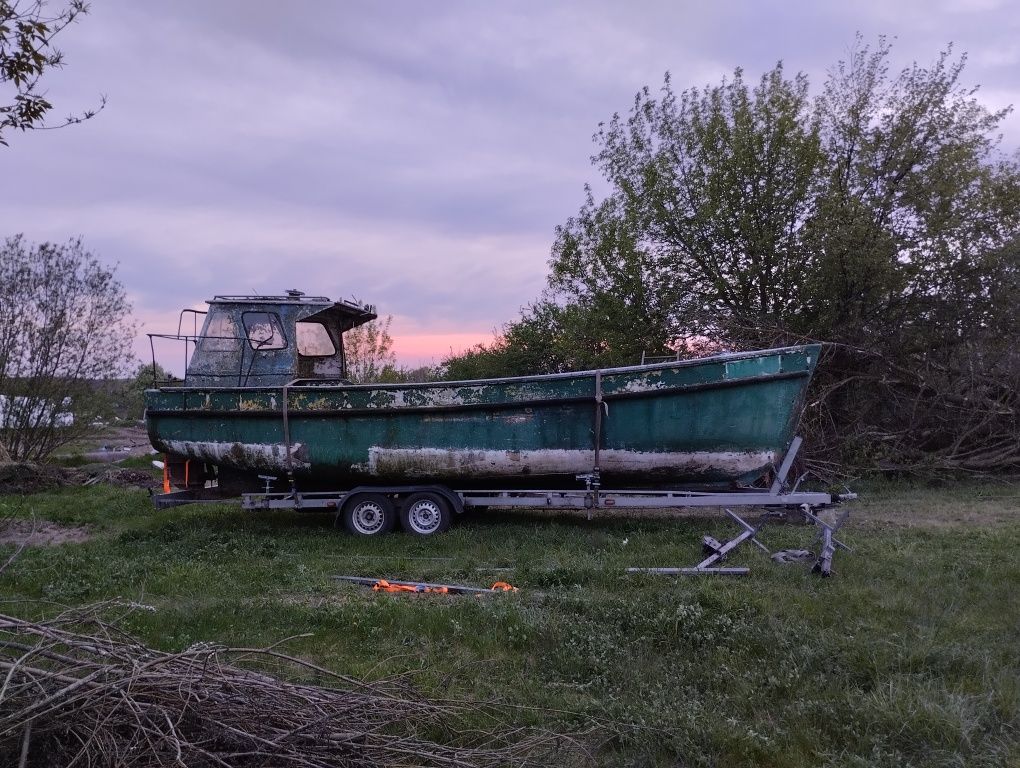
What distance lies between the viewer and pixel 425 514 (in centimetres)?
841

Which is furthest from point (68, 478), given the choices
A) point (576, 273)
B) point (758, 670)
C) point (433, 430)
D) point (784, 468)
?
point (758, 670)

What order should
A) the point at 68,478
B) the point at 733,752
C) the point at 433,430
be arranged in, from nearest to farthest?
the point at 733,752 < the point at 433,430 < the point at 68,478

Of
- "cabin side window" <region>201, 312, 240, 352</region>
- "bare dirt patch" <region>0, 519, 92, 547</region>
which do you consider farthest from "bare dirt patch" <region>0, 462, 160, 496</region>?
"cabin side window" <region>201, 312, 240, 352</region>

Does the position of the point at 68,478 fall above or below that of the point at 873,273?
below

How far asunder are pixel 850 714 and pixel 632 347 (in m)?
11.1

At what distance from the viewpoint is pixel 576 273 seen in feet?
52.7

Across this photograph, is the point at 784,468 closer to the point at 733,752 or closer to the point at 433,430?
the point at 433,430

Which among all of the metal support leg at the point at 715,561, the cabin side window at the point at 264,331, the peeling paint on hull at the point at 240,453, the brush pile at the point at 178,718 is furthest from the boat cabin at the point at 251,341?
the brush pile at the point at 178,718

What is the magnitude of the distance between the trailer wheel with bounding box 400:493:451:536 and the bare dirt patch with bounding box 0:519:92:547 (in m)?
3.76

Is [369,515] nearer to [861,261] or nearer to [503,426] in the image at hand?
[503,426]

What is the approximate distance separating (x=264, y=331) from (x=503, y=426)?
336cm

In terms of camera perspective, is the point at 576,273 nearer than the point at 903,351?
No

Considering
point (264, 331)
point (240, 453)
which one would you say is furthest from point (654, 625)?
point (264, 331)

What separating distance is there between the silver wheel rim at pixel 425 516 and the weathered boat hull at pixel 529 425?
0.28 metres
